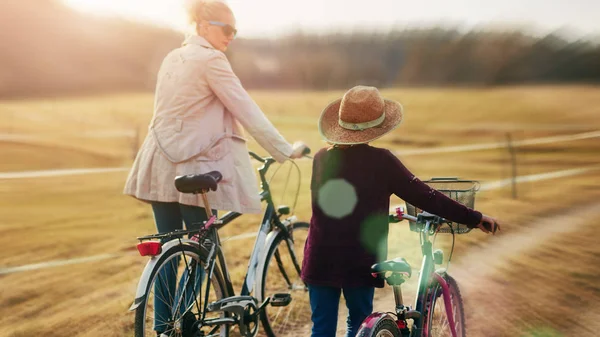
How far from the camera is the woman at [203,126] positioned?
11.4ft

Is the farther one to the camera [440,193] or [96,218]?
[96,218]

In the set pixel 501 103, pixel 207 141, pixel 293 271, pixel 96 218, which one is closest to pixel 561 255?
pixel 293 271

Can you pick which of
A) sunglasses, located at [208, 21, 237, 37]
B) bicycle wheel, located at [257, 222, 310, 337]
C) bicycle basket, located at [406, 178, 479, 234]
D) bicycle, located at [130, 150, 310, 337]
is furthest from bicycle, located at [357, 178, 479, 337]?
sunglasses, located at [208, 21, 237, 37]

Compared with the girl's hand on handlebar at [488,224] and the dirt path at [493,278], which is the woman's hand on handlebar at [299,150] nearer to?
the girl's hand on handlebar at [488,224]

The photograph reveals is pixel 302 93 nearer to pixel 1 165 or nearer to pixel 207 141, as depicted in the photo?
pixel 1 165

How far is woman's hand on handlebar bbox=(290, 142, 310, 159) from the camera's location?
3693mm

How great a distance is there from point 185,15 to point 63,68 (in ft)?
310

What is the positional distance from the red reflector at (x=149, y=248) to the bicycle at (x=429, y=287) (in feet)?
3.28

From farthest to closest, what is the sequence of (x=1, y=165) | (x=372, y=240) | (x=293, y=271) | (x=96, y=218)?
(x=1, y=165)
(x=96, y=218)
(x=293, y=271)
(x=372, y=240)

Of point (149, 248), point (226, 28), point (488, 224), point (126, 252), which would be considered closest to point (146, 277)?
point (149, 248)

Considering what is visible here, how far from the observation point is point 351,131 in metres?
2.74

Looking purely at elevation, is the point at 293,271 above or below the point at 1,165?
below

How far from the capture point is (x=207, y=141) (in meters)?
3.51

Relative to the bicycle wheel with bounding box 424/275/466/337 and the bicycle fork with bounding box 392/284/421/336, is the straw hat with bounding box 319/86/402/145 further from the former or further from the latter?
the bicycle wheel with bounding box 424/275/466/337
